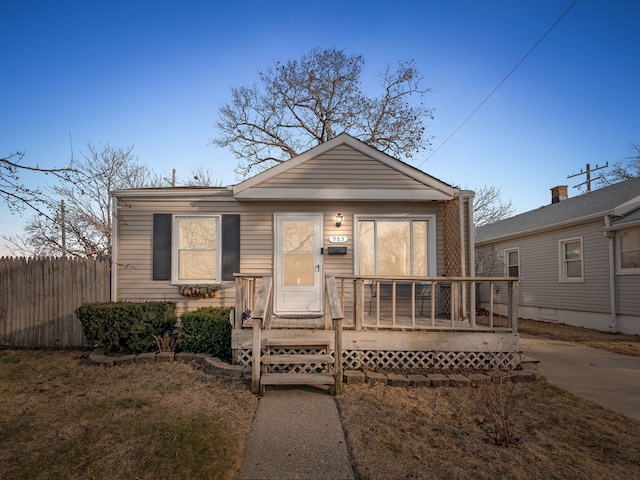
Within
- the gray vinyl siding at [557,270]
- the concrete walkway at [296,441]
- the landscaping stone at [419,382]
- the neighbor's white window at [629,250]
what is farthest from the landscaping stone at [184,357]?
the neighbor's white window at [629,250]

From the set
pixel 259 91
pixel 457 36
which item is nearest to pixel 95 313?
pixel 457 36

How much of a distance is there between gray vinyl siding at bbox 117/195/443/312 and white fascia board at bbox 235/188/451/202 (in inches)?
13.2

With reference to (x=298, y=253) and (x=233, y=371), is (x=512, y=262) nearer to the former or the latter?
(x=298, y=253)

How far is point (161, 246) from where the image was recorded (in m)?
7.23

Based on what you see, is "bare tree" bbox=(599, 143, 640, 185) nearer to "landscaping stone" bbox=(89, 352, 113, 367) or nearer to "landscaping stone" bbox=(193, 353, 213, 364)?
"landscaping stone" bbox=(193, 353, 213, 364)

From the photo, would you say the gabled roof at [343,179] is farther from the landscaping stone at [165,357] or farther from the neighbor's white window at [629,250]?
the neighbor's white window at [629,250]

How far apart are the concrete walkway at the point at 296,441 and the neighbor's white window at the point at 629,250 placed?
992 cm

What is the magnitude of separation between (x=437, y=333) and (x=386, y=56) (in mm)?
15611

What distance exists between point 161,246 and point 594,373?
826 cm

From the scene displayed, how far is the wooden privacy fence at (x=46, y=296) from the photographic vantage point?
7.14 metres

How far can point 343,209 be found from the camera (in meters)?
7.34

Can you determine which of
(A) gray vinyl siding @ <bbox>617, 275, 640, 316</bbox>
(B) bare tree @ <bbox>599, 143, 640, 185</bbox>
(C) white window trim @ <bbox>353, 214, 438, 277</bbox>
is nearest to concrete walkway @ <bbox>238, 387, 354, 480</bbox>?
(C) white window trim @ <bbox>353, 214, 438, 277</bbox>

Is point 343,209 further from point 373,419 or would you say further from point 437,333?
point 373,419

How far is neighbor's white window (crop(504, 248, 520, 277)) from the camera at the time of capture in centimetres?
1390
